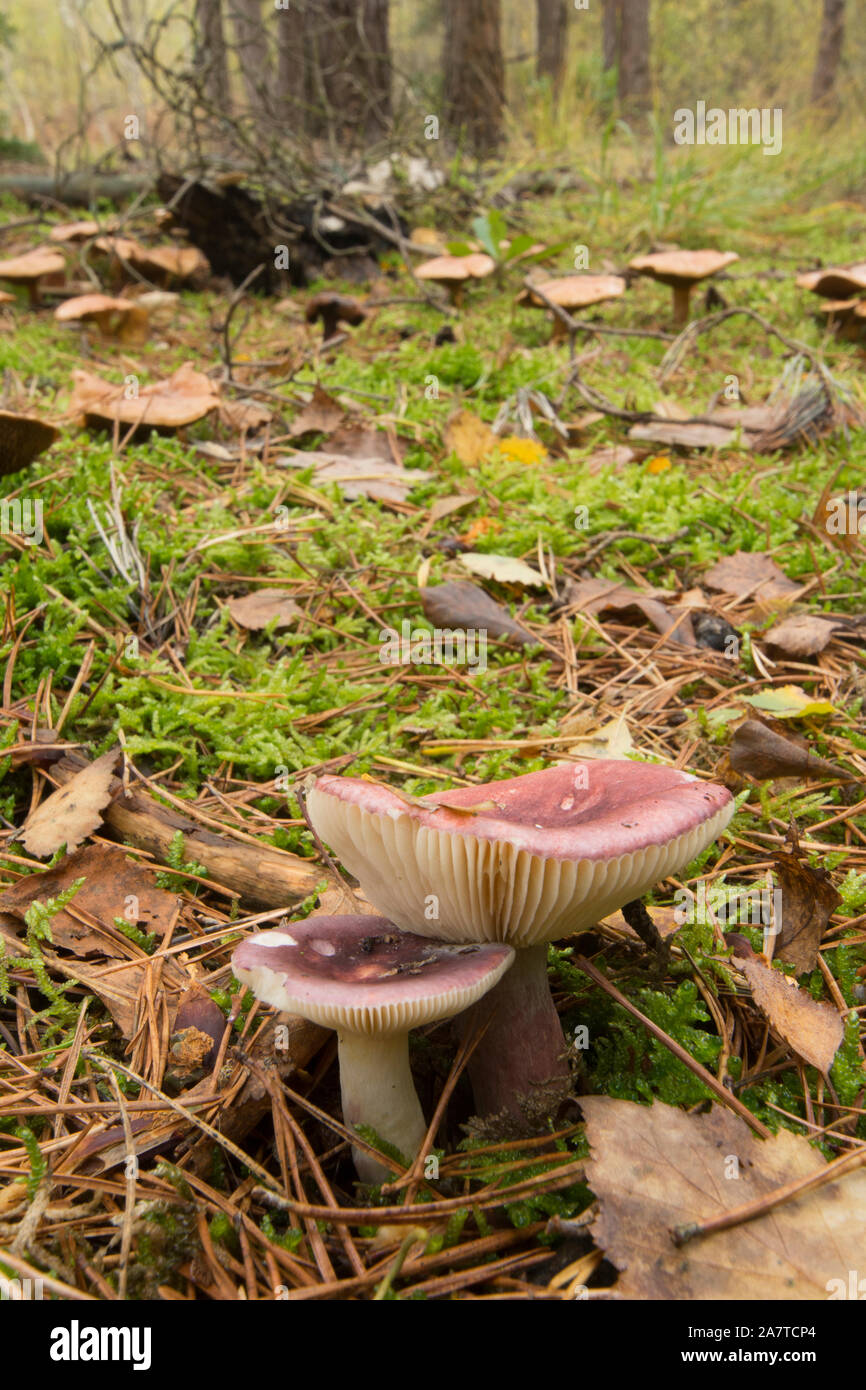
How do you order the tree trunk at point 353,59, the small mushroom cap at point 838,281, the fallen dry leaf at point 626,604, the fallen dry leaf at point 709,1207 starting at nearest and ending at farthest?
the fallen dry leaf at point 709,1207 < the fallen dry leaf at point 626,604 < the small mushroom cap at point 838,281 < the tree trunk at point 353,59

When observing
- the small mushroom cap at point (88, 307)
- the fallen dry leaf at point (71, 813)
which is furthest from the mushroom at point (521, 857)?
the small mushroom cap at point (88, 307)

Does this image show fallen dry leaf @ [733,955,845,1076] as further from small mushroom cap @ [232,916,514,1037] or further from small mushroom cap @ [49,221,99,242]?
small mushroom cap @ [49,221,99,242]

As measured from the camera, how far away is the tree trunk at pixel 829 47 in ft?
49.4

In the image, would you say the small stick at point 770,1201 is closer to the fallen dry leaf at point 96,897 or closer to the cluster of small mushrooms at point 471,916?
the cluster of small mushrooms at point 471,916

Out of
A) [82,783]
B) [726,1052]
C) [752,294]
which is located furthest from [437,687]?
[752,294]

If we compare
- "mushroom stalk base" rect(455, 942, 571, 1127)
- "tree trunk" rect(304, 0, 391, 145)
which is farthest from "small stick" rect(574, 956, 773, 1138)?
"tree trunk" rect(304, 0, 391, 145)

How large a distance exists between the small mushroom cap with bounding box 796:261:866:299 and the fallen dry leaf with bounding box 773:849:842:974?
5.00m

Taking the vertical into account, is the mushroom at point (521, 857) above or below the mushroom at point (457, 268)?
below

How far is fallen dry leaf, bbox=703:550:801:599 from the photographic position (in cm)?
320

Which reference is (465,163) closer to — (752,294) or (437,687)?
(752,294)

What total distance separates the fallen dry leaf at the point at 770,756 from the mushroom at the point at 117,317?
494cm

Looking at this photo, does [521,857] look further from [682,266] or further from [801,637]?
[682,266]

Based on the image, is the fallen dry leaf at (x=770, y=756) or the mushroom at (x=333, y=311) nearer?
the fallen dry leaf at (x=770, y=756)

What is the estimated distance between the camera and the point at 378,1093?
1458mm
